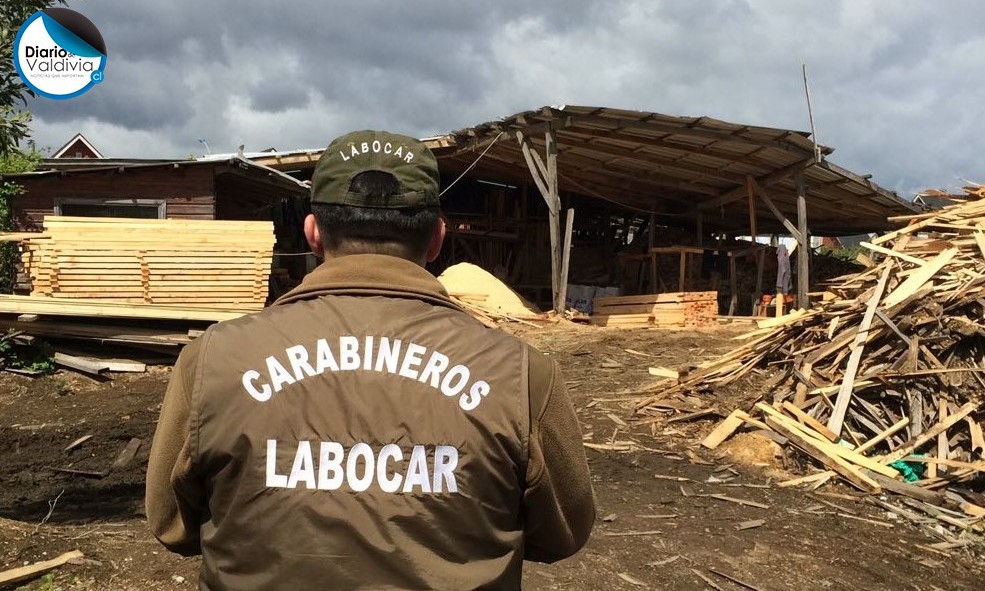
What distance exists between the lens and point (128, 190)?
567 inches

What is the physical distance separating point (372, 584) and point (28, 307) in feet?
35.9

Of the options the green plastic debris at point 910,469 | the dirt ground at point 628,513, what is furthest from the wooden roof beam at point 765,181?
the green plastic debris at point 910,469

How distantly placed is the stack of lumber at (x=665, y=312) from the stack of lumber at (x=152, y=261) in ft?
25.2

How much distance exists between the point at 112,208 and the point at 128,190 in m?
0.50

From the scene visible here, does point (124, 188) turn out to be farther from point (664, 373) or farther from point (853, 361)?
point (853, 361)

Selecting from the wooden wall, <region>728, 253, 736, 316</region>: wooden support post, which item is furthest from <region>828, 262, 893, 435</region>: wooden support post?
the wooden wall

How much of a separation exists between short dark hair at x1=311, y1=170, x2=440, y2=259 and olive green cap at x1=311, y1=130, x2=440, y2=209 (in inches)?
0.5

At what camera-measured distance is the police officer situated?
4.75 ft

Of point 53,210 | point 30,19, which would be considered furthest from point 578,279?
point 30,19

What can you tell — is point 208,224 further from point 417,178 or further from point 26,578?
point 417,178

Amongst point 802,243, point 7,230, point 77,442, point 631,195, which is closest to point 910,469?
point 77,442

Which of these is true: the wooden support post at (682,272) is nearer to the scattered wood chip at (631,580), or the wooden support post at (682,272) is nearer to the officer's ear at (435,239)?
the scattered wood chip at (631,580)

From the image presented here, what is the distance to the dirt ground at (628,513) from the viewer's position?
4.53 metres

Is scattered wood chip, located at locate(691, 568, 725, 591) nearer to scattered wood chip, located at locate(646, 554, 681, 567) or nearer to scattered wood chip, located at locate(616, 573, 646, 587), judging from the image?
scattered wood chip, located at locate(646, 554, 681, 567)
